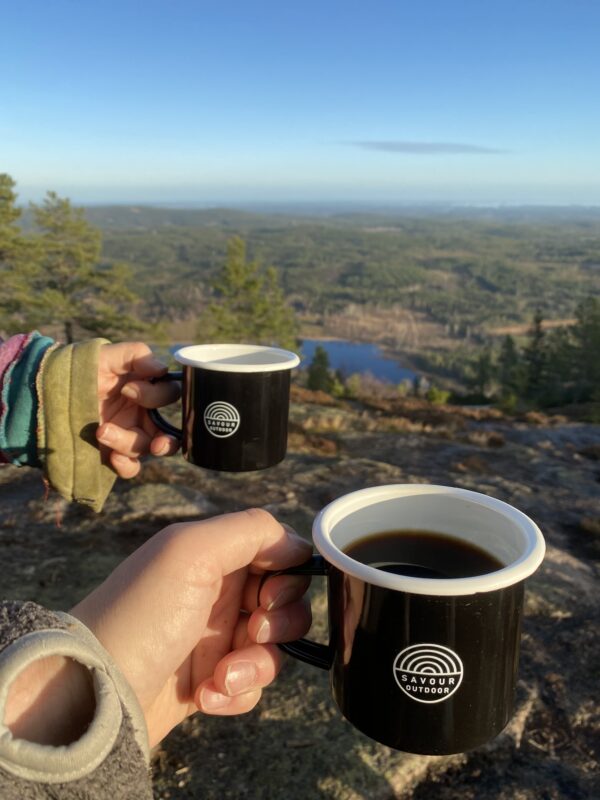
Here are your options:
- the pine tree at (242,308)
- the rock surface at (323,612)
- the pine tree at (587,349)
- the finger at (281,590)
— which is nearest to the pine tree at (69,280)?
the pine tree at (242,308)

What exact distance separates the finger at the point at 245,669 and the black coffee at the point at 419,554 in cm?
36

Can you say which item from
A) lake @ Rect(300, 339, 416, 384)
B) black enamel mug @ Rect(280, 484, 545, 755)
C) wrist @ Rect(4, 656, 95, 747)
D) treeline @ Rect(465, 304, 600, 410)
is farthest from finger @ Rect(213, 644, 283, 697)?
lake @ Rect(300, 339, 416, 384)

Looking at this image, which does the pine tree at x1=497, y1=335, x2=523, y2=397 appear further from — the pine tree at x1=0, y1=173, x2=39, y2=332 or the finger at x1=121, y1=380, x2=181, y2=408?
the finger at x1=121, y1=380, x2=181, y2=408

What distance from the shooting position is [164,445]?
240cm

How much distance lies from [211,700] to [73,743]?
0.63m

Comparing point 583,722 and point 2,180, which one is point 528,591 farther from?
point 2,180

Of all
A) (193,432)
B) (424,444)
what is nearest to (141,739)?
(193,432)

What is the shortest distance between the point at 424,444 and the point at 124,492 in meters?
4.30

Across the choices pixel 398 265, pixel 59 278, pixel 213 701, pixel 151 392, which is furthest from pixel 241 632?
pixel 398 265

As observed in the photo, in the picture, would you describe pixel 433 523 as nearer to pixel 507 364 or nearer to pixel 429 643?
pixel 429 643

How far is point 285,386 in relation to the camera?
2.16m

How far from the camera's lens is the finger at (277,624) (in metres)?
1.29

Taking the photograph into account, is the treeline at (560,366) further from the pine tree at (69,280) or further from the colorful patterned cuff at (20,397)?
the colorful patterned cuff at (20,397)

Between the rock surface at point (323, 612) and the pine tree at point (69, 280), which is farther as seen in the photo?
the pine tree at point (69, 280)
